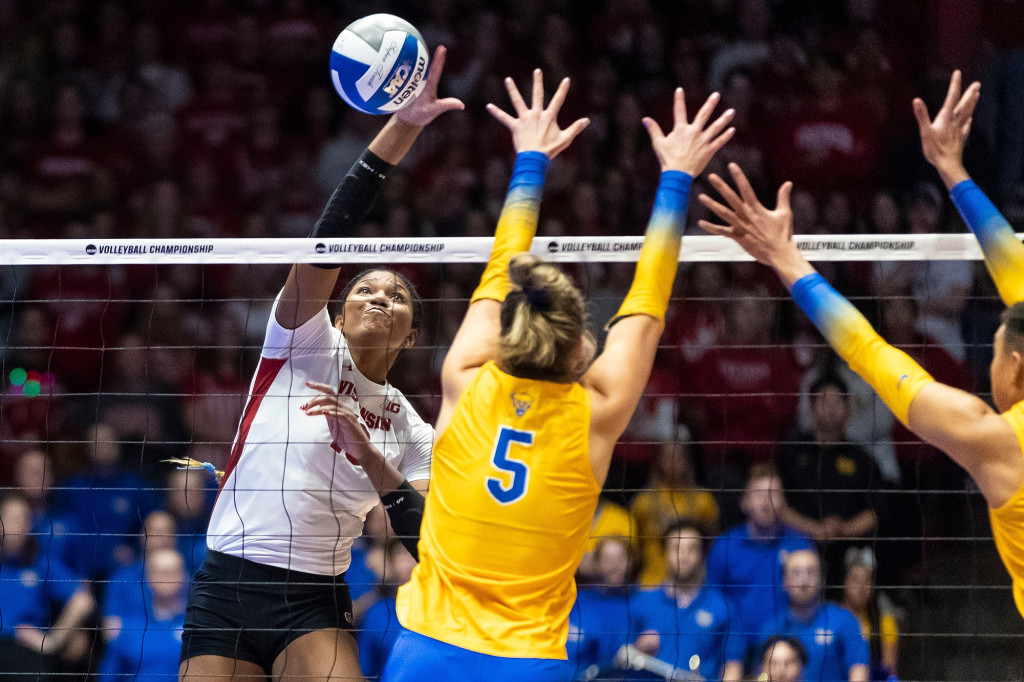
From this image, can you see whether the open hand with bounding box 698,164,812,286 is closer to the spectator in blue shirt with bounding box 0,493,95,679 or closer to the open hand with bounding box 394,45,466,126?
the open hand with bounding box 394,45,466,126

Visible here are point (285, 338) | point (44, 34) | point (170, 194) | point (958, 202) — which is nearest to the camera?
point (958, 202)

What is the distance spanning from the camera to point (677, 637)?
215 inches

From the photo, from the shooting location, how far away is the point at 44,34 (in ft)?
27.6

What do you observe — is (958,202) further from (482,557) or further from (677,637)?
(677,637)

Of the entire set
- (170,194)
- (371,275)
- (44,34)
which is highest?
(44,34)

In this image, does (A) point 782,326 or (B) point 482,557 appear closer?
(B) point 482,557

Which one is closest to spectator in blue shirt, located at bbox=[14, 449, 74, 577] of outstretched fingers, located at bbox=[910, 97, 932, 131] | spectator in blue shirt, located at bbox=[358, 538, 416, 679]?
spectator in blue shirt, located at bbox=[358, 538, 416, 679]

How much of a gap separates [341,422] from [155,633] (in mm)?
2178

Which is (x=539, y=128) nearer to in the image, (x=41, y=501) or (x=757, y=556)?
(x=757, y=556)

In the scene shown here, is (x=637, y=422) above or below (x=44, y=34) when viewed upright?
below

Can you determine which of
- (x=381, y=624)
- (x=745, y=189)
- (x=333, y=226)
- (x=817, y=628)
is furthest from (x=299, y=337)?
(x=817, y=628)

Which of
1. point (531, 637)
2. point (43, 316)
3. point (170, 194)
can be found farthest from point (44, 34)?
point (531, 637)

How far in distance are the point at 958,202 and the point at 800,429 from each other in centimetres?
298

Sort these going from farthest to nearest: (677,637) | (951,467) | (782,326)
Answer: (782,326) < (951,467) < (677,637)
